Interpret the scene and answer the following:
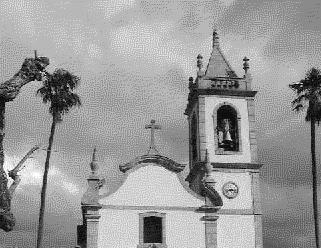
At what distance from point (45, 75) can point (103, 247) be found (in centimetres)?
1853

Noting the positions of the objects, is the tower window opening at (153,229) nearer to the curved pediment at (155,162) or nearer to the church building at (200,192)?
the church building at (200,192)

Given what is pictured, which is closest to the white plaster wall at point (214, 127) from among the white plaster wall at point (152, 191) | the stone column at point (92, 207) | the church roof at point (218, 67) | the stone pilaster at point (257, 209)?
the stone pilaster at point (257, 209)

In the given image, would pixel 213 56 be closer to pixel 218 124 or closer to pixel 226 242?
pixel 218 124

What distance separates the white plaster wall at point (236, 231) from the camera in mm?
24719

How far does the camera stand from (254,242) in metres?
25.3

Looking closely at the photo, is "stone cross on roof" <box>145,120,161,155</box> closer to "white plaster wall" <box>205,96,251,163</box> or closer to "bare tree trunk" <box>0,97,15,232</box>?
"white plaster wall" <box>205,96,251,163</box>

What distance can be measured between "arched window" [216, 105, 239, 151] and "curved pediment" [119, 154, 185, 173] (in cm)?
350

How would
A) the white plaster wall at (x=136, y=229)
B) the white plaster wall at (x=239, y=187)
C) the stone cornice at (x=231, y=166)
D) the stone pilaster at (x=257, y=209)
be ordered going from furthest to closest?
1. the stone cornice at (x=231, y=166)
2. the white plaster wall at (x=239, y=187)
3. the stone pilaster at (x=257, y=209)
4. the white plaster wall at (x=136, y=229)

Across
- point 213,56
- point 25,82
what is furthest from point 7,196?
point 213,56

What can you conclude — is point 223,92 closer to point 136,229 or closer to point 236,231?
point 236,231

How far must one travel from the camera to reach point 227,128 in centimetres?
2788

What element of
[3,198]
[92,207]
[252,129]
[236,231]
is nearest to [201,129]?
[252,129]

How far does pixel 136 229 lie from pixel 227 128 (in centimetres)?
754

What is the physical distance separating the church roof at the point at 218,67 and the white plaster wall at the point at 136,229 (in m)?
8.15
